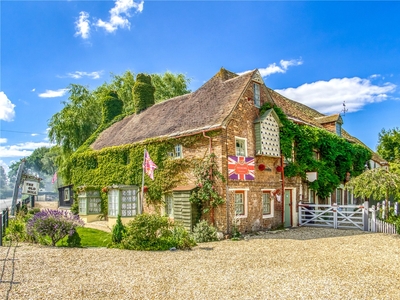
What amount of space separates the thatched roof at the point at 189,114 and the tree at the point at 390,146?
2798 cm

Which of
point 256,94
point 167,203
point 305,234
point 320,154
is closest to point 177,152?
point 167,203

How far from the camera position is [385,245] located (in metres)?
12.4

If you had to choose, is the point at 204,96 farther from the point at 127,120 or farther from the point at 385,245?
the point at 385,245

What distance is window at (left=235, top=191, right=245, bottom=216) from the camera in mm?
15238

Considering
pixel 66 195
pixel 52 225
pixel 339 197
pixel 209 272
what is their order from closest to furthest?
pixel 209 272 < pixel 52 225 < pixel 339 197 < pixel 66 195

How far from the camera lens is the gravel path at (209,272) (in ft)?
22.0

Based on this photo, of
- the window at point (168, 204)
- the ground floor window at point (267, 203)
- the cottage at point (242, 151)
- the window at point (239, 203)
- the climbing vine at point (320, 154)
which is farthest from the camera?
the climbing vine at point (320, 154)

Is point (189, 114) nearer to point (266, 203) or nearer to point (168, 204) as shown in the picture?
point (168, 204)

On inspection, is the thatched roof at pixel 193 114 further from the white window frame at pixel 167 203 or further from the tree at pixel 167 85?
the tree at pixel 167 85

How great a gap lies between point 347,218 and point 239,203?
6.10 meters

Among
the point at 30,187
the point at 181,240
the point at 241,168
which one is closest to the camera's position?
the point at 181,240

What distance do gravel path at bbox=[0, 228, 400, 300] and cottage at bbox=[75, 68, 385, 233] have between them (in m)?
3.18

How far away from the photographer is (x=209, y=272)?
8250 mm

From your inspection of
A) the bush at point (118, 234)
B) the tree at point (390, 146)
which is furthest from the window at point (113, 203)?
the tree at point (390, 146)
